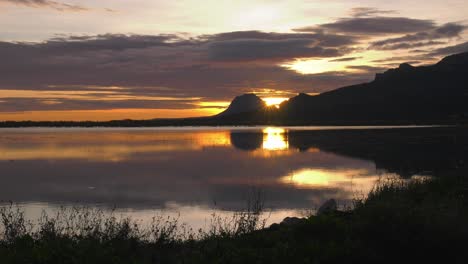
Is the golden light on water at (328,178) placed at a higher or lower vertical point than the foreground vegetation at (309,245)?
lower

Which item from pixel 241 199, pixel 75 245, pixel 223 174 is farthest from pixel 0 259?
pixel 223 174

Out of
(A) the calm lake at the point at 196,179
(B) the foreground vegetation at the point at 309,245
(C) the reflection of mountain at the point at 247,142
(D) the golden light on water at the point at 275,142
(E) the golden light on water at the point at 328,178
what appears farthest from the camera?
(C) the reflection of mountain at the point at 247,142

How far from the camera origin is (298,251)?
10.7 meters

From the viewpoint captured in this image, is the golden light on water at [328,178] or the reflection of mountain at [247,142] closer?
the golden light on water at [328,178]

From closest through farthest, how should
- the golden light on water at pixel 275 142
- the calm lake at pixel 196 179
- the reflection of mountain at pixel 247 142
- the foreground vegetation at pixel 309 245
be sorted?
the foreground vegetation at pixel 309 245, the calm lake at pixel 196 179, the golden light on water at pixel 275 142, the reflection of mountain at pixel 247 142

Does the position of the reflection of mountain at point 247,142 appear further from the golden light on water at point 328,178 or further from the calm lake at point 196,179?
the golden light on water at point 328,178

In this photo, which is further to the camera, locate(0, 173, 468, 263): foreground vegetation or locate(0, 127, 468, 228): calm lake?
locate(0, 127, 468, 228): calm lake

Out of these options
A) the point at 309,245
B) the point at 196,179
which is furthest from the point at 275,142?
the point at 309,245

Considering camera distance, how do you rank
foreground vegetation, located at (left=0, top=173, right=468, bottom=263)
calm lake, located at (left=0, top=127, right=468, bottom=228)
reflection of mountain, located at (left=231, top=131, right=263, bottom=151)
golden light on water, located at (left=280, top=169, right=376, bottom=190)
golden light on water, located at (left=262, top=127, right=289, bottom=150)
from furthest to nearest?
reflection of mountain, located at (left=231, top=131, right=263, bottom=151), golden light on water, located at (left=262, top=127, right=289, bottom=150), golden light on water, located at (left=280, top=169, right=376, bottom=190), calm lake, located at (left=0, top=127, right=468, bottom=228), foreground vegetation, located at (left=0, top=173, right=468, bottom=263)

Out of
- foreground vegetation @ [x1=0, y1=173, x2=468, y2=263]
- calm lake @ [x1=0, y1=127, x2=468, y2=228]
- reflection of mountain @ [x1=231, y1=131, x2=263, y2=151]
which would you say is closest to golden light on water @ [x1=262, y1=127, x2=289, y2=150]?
reflection of mountain @ [x1=231, y1=131, x2=263, y2=151]

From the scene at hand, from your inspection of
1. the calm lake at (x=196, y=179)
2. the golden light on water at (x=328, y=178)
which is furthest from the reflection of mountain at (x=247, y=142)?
the golden light on water at (x=328, y=178)

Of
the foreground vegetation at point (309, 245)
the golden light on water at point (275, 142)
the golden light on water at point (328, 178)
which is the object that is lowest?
the golden light on water at point (275, 142)

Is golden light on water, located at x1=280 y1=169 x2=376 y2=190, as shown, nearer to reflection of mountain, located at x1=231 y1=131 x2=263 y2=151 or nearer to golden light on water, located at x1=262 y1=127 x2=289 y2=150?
reflection of mountain, located at x1=231 y1=131 x2=263 y2=151

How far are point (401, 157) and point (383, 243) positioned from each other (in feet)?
108
